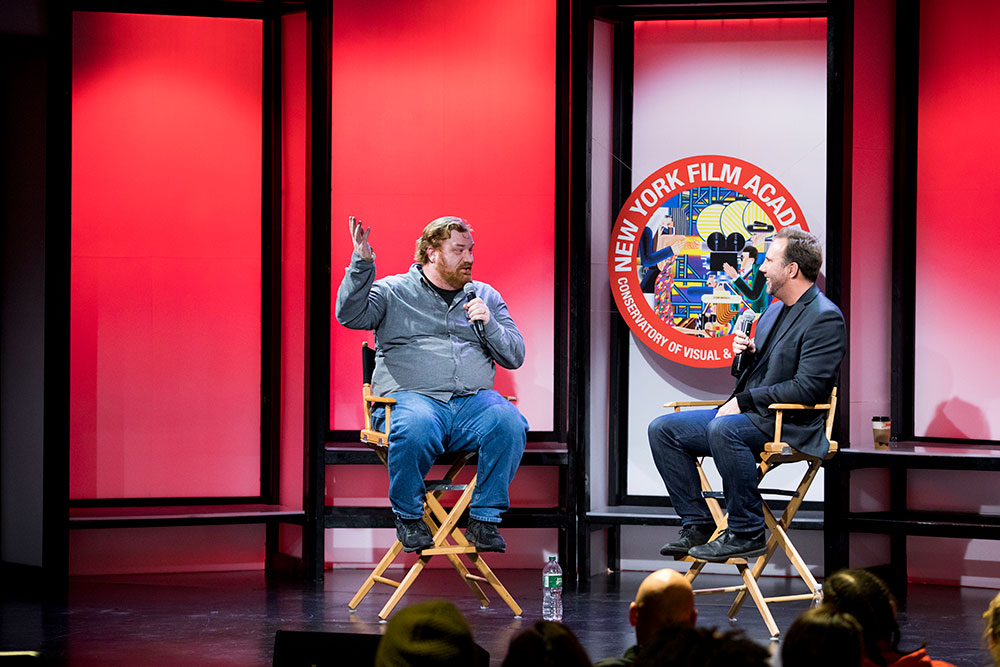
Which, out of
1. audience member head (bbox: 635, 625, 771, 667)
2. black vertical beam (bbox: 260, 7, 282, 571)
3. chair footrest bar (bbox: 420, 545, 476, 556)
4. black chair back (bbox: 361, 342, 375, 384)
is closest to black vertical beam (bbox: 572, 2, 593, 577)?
chair footrest bar (bbox: 420, 545, 476, 556)

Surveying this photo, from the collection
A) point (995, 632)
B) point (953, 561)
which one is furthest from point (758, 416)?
point (995, 632)

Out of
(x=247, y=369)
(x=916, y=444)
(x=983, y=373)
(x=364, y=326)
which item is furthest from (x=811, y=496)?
(x=247, y=369)

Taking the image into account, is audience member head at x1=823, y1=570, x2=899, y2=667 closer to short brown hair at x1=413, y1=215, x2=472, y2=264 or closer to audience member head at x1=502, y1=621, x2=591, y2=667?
audience member head at x1=502, y1=621, x2=591, y2=667

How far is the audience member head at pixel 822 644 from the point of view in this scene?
1881mm

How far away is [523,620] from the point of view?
4820 mm

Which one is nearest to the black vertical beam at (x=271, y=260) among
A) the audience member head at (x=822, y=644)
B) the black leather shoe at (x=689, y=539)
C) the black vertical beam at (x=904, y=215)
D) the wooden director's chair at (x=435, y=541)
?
the wooden director's chair at (x=435, y=541)

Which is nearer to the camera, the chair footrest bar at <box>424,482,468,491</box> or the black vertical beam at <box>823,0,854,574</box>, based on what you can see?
the chair footrest bar at <box>424,482,468,491</box>

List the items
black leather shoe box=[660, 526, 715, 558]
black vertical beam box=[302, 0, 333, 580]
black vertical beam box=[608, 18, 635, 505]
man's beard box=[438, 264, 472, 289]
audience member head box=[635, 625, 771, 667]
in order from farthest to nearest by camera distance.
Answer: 1. black vertical beam box=[608, 18, 635, 505]
2. black vertical beam box=[302, 0, 333, 580]
3. man's beard box=[438, 264, 472, 289]
4. black leather shoe box=[660, 526, 715, 558]
5. audience member head box=[635, 625, 771, 667]

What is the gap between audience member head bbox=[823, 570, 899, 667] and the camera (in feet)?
7.52

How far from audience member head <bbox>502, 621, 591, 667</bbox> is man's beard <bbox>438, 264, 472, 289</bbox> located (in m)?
3.49

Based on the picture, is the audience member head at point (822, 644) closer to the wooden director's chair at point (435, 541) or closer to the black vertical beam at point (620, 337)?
the wooden director's chair at point (435, 541)

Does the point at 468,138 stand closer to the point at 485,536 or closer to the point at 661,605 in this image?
the point at 485,536

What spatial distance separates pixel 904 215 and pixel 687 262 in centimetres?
108

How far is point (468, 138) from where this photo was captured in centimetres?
612
